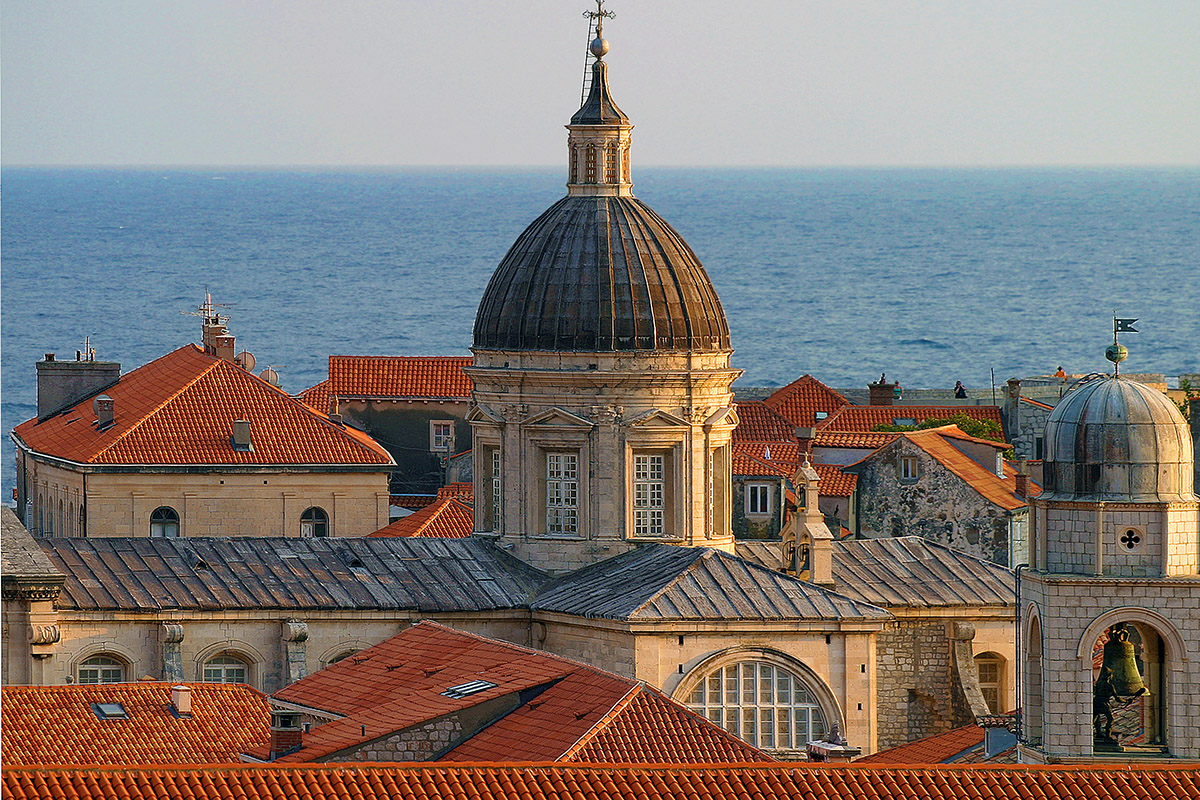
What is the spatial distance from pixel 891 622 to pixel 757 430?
4862 cm

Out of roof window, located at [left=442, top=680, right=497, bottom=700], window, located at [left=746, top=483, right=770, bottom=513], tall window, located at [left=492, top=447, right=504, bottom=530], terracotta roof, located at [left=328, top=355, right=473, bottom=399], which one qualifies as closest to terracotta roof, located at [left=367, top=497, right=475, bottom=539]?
window, located at [left=746, top=483, right=770, bottom=513]

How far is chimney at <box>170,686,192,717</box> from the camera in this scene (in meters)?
46.6

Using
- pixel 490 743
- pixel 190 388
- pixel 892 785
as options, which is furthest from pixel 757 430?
pixel 892 785

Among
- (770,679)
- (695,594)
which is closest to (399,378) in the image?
(695,594)

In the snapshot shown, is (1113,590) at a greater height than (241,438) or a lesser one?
greater

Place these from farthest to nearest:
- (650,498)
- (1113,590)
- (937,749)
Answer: (650,498), (937,749), (1113,590)

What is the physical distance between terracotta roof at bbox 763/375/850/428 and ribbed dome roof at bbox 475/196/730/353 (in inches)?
2007

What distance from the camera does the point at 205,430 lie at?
250 ft

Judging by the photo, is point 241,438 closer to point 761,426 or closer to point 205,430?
point 205,430

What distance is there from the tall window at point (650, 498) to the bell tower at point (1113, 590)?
51.5ft

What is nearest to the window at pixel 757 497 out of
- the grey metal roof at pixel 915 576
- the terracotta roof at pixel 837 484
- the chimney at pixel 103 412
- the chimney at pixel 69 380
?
the terracotta roof at pixel 837 484

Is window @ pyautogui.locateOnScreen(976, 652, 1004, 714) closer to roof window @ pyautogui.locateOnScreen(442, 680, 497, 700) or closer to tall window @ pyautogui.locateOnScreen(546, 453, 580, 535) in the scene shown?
tall window @ pyautogui.locateOnScreen(546, 453, 580, 535)

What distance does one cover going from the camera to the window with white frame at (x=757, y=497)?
287ft

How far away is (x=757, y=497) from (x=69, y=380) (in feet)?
61.8
